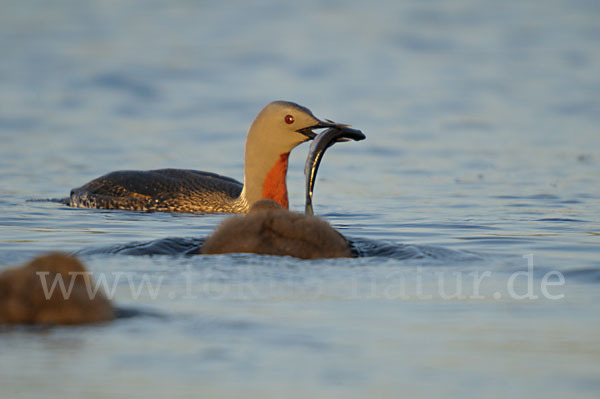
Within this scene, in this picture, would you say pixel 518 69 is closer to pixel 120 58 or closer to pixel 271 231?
pixel 120 58

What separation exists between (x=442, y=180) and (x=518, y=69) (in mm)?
9195

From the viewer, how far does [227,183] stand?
10258 mm

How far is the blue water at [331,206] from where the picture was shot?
4055mm

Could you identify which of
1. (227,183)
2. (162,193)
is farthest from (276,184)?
(162,193)

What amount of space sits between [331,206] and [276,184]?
1.02m

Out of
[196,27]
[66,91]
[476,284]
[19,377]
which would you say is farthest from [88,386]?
[196,27]

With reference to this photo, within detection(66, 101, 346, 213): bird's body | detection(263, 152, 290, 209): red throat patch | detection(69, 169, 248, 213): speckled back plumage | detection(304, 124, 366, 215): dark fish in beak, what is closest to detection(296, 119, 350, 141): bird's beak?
detection(66, 101, 346, 213): bird's body

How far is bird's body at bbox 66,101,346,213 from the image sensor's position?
30.5ft

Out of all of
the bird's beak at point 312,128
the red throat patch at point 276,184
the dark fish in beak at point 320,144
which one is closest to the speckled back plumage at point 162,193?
the red throat patch at point 276,184

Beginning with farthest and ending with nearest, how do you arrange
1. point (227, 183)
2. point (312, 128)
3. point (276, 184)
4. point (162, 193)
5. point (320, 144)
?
point (227, 183) → point (162, 193) → point (276, 184) → point (312, 128) → point (320, 144)

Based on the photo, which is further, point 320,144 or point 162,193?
point 162,193

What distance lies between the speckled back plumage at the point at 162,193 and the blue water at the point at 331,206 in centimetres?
29

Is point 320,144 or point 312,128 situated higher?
point 312,128

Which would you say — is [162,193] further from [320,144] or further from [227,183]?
[320,144]
